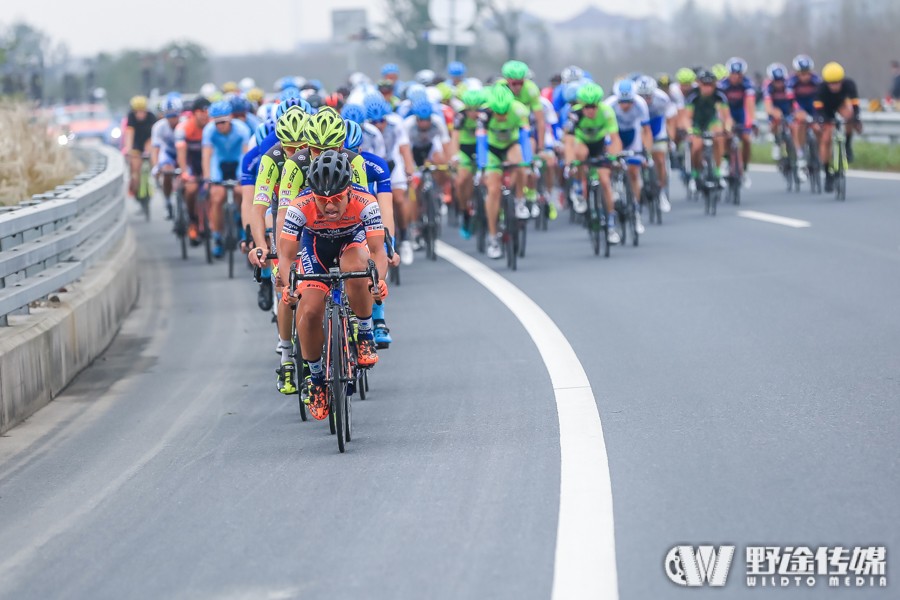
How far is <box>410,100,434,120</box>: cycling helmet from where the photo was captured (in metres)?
19.7

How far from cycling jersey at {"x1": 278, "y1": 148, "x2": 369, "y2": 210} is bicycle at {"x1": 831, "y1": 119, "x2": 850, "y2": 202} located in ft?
51.1

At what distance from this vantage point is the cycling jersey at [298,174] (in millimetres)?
9977

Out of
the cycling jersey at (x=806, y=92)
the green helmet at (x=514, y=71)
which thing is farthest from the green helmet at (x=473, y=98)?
the cycling jersey at (x=806, y=92)

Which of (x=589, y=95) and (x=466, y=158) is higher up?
(x=589, y=95)

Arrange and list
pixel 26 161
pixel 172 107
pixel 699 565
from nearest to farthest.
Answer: pixel 699 565
pixel 26 161
pixel 172 107

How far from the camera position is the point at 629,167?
2088 cm

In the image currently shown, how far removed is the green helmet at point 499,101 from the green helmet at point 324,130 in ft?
30.8

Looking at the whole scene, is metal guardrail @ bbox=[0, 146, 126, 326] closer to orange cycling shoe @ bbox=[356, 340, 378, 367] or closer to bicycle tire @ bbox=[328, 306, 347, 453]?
orange cycling shoe @ bbox=[356, 340, 378, 367]

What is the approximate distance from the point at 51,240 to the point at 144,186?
18040mm

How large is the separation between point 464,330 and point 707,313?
198 centimetres

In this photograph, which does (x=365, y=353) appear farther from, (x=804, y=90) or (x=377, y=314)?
(x=804, y=90)

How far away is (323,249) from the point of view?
9594 mm

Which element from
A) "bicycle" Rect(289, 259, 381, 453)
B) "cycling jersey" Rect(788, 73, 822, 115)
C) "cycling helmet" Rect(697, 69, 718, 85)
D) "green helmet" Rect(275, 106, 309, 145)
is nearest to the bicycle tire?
"bicycle" Rect(289, 259, 381, 453)

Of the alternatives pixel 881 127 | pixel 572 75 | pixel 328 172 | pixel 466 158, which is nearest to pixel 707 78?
pixel 572 75
